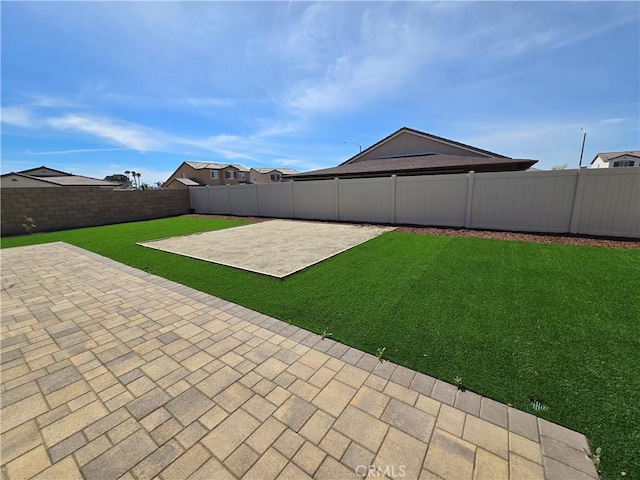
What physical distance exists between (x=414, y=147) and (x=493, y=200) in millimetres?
10387

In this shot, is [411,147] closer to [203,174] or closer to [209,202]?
[209,202]

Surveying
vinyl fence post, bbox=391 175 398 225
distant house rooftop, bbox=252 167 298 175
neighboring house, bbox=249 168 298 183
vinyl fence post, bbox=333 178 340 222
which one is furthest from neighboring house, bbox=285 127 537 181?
neighboring house, bbox=249 168 298 183

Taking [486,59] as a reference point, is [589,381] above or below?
below

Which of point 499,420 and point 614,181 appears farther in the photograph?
point 614,181

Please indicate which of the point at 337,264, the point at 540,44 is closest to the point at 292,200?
the point at 337,264

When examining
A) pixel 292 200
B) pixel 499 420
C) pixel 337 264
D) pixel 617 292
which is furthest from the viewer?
pixel 292 200

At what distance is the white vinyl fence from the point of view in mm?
6637

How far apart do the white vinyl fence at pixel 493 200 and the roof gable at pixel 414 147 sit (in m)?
7.85

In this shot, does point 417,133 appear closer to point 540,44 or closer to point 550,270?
point 540,44

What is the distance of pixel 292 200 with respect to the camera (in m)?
13.5

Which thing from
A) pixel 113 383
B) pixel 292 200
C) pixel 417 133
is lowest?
pixel 113 383

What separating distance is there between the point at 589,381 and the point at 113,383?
4.21m

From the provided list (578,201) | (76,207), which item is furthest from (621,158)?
(76,207)

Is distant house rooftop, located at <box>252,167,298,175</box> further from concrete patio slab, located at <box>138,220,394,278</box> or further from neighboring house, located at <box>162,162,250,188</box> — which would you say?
concrete patio slab, located at <box>138,220,394,278</box>
